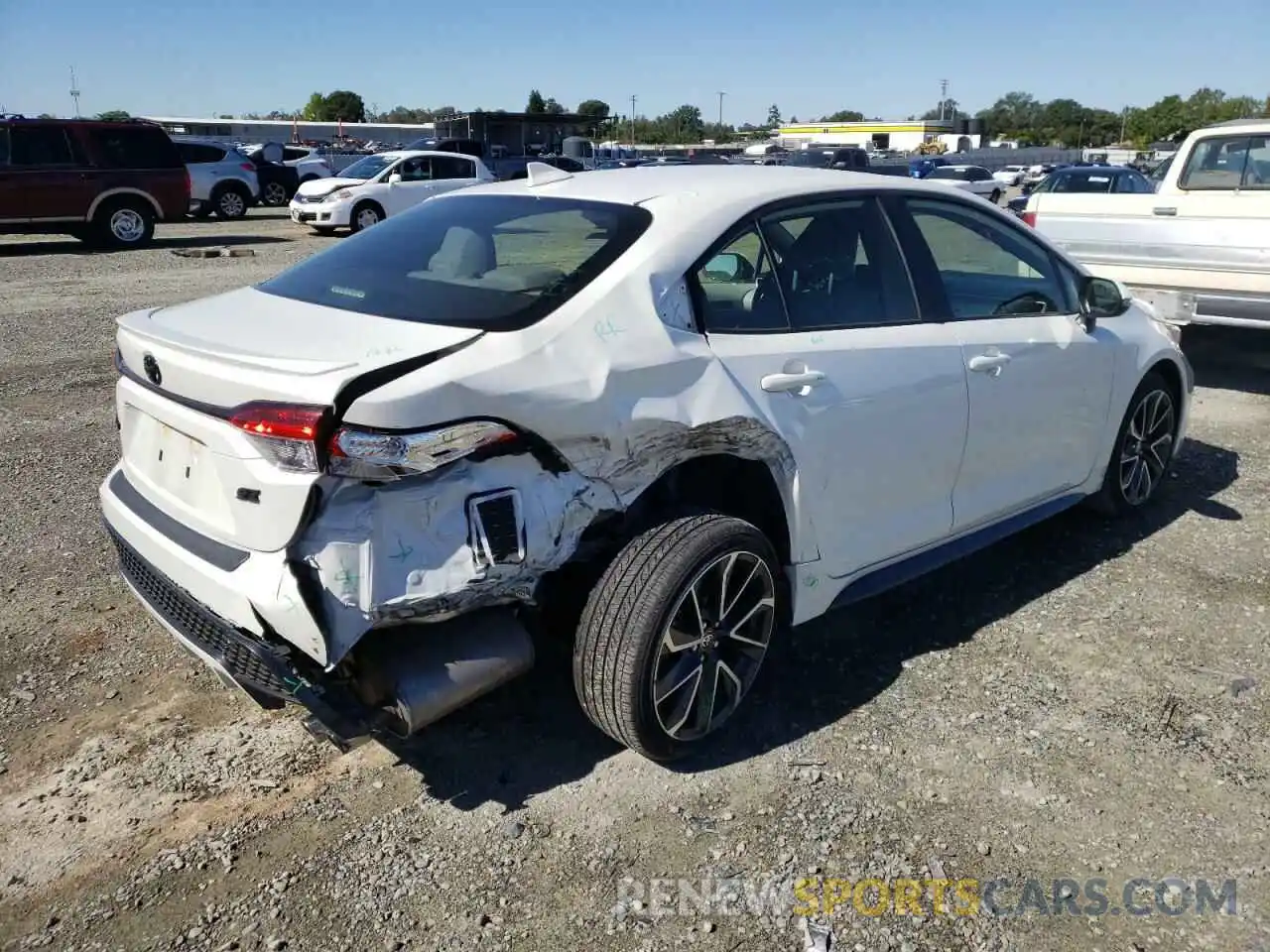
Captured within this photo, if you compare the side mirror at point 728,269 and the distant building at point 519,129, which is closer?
the side mirror at point 728,269

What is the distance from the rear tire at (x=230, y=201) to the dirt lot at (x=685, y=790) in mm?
20217

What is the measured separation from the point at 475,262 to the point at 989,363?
188cm

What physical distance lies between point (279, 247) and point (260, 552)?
631 inches

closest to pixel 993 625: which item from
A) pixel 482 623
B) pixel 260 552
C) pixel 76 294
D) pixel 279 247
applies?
pixel 482 623

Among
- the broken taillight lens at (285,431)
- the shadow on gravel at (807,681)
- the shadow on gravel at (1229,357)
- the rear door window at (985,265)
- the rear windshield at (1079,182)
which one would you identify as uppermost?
the rear door window at (985,265)

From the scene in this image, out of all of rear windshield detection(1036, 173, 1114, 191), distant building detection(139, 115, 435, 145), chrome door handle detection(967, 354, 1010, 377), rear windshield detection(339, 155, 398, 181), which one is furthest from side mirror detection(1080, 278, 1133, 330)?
distant building detection(139, 115, 435, 145)

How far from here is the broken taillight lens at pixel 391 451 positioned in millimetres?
2434

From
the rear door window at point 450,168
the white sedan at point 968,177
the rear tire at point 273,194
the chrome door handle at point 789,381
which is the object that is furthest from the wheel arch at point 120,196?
the white sedan at point 968,177

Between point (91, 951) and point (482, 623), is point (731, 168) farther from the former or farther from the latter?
point (91, 951)

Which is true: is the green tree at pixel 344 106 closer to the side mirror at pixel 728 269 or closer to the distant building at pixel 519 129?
the distant building at pixel 519 129

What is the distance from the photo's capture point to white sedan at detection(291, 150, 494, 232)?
19328 millimetres

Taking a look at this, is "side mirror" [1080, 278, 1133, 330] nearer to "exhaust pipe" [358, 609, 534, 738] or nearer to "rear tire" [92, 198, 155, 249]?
"exhaust pipe" [358, 609, 534, 738]

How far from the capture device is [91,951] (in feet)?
8.09

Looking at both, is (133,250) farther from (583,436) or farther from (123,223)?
(583,436)
